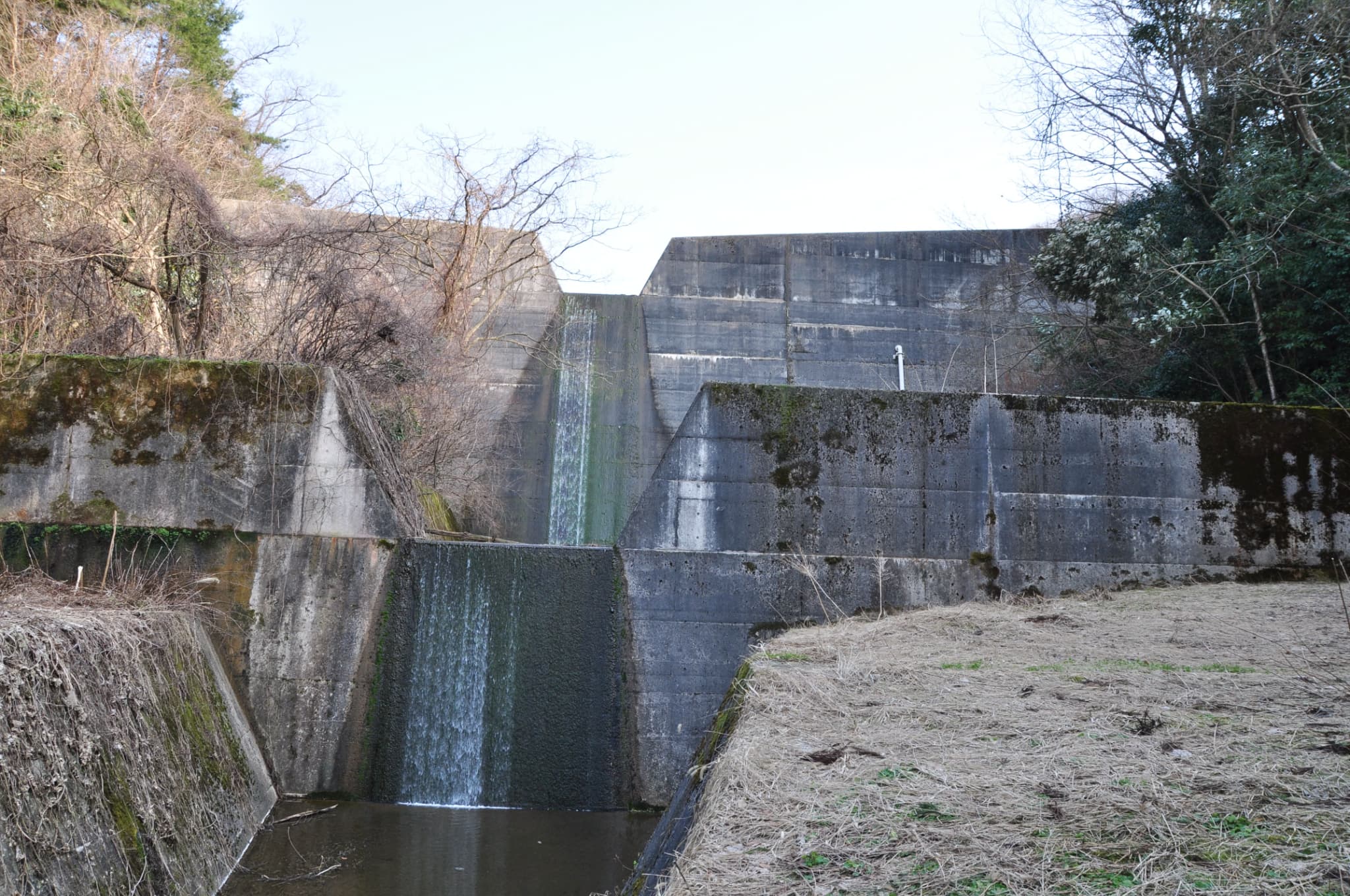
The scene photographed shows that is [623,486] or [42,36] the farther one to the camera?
[623,486]

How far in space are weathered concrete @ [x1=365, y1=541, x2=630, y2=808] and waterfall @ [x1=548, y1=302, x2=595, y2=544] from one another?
8.65 meters

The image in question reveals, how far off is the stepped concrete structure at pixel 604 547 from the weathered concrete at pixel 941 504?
20 millimetres

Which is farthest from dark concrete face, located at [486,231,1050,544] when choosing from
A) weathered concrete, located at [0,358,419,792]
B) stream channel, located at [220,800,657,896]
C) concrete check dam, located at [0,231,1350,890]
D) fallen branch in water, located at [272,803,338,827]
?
fallen branch in water, located at [272,803,338,827]

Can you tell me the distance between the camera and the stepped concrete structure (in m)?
7.58

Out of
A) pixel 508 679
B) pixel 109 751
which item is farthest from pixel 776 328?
pixel 109 751

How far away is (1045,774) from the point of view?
3.33 metres

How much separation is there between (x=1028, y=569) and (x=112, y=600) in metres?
6.69

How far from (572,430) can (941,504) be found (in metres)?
10.3

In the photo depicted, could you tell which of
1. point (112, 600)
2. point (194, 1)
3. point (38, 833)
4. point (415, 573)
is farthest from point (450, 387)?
point (194, 1)

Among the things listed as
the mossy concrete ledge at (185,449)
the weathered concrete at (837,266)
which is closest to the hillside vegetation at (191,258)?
the mossy concrete ledge at (185,449)

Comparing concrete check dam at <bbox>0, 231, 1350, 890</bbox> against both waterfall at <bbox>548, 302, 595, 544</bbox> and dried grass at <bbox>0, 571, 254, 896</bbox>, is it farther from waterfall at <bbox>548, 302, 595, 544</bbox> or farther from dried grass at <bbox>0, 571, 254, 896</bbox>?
waterfall at <bbox>548, 302, 595, 544</bbox>

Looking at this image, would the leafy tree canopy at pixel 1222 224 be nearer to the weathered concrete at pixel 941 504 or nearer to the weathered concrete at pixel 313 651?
the weathered concrete at pixel 941 504

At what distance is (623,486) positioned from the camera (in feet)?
56.7

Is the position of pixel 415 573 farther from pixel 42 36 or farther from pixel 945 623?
pixel 42 36
